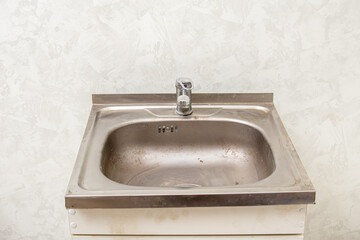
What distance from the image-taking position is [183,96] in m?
1.26

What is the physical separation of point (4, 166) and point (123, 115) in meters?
0.53

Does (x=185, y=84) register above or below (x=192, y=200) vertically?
above

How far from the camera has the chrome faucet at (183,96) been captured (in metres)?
1.23

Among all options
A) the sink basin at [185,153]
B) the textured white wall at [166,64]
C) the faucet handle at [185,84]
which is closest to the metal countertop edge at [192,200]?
the sink basin at [185,153]

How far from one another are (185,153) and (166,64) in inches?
11.6

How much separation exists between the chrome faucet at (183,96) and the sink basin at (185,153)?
0.04m

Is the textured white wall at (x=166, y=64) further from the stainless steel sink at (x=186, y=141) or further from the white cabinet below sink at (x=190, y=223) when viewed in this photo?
the white cabinet below sink at (x=190, y=223)

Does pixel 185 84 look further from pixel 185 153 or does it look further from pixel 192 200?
pixel 192 200

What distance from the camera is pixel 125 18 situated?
127cm

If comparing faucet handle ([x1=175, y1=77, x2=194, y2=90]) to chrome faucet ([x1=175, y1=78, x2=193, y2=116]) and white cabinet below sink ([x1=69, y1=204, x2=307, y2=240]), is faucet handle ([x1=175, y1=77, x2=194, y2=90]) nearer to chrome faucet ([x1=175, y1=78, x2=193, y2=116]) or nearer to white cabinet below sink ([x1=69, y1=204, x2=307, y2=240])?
chrome faucet ([x1=175, y1=78, x2=193, y2=116])

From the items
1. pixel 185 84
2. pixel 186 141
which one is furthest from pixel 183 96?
pixel 186 141

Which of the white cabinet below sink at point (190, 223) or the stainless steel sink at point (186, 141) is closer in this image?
the white cabinet below sink at point (190, 223)

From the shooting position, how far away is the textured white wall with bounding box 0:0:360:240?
1.27m

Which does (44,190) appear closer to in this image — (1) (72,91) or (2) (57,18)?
(1) (72,91)
